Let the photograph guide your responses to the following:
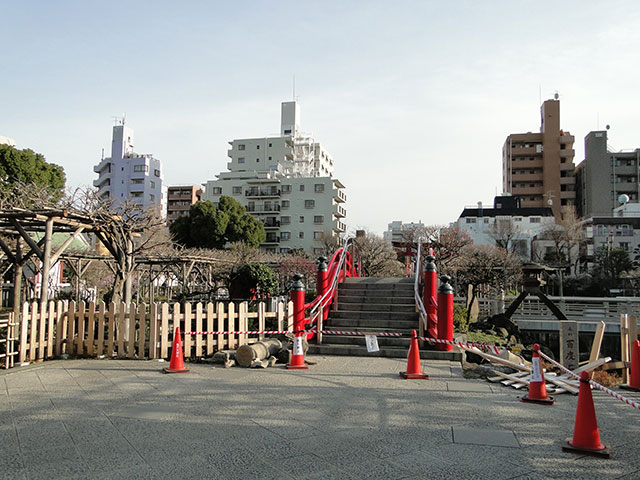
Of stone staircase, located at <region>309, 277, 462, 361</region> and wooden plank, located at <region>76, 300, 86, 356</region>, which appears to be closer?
wooden plank, located at <region>76, 300, 86, 356</region>

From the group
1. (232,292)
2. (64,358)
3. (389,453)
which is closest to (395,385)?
(389,453)

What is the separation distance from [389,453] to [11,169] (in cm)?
3468

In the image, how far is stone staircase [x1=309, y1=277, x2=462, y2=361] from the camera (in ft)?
38.1

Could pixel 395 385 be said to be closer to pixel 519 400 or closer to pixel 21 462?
pixel 519 400

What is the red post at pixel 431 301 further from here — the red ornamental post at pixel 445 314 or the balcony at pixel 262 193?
the balcony at pixel 262 193

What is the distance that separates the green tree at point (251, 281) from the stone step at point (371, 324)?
311cm

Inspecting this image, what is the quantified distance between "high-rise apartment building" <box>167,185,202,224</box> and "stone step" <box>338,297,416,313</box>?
72.5 m

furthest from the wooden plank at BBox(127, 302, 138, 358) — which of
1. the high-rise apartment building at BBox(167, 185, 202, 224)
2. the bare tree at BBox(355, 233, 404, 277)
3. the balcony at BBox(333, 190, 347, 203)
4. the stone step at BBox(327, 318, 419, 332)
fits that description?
the high-rise apartment building at BBox(167, 185, 202, 224)

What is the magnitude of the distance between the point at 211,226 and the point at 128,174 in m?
35.8

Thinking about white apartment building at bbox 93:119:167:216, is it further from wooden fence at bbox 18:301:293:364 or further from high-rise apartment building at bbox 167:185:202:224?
wooden fence at bbox 18:301:293:364

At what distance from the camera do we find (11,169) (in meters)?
32.7

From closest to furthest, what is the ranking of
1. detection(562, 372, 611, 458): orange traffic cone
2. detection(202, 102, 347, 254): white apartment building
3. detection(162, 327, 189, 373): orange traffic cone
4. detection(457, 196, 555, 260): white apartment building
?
detection(562, 372, 611, 458): orange traffic cone → detection(162, 327, 189, 373): orange traffic cone → detection(457, 196, 555, 260): white apartment building → detection(202, 102, 347, 254): white apartment building

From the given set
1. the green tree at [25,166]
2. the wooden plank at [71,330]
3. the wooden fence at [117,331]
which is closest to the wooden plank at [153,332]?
the wooden fence at [117,331]

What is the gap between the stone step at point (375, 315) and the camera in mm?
13367
